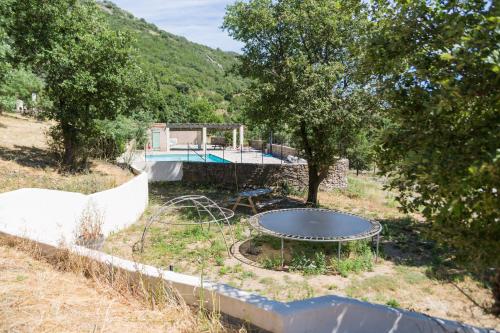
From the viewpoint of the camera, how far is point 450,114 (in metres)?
3.02

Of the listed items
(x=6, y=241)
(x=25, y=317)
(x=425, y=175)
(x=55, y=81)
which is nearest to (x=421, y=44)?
(x=425, y=175)

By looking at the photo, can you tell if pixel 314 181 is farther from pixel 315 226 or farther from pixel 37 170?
pixel 37 170

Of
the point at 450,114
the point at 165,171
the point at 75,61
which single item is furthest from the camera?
the point at 165,171

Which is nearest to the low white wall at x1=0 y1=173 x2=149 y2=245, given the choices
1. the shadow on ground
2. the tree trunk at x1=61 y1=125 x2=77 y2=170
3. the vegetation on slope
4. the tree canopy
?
the tree canopy

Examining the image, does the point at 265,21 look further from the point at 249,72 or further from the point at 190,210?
the point at 190,210

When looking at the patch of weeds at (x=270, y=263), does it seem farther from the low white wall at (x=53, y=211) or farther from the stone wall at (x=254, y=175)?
the stone wall at (x=254, y=175)

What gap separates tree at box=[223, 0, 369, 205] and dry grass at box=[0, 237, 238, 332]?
8517mm

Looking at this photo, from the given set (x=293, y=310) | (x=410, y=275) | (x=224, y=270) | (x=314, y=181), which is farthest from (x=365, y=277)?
(x=314, y=181)

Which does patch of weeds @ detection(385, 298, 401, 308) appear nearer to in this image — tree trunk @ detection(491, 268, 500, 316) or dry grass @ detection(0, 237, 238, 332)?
dry grass @ detection(0, 237, 238, 332)

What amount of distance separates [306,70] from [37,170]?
948 centimetres

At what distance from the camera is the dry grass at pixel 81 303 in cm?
383

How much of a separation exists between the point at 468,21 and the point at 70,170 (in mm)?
14431

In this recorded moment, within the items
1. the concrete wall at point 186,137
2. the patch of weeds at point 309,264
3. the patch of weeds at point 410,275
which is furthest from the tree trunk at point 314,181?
the concrete wall at point 186,137

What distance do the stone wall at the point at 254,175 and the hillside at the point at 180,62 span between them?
28.1 meters
